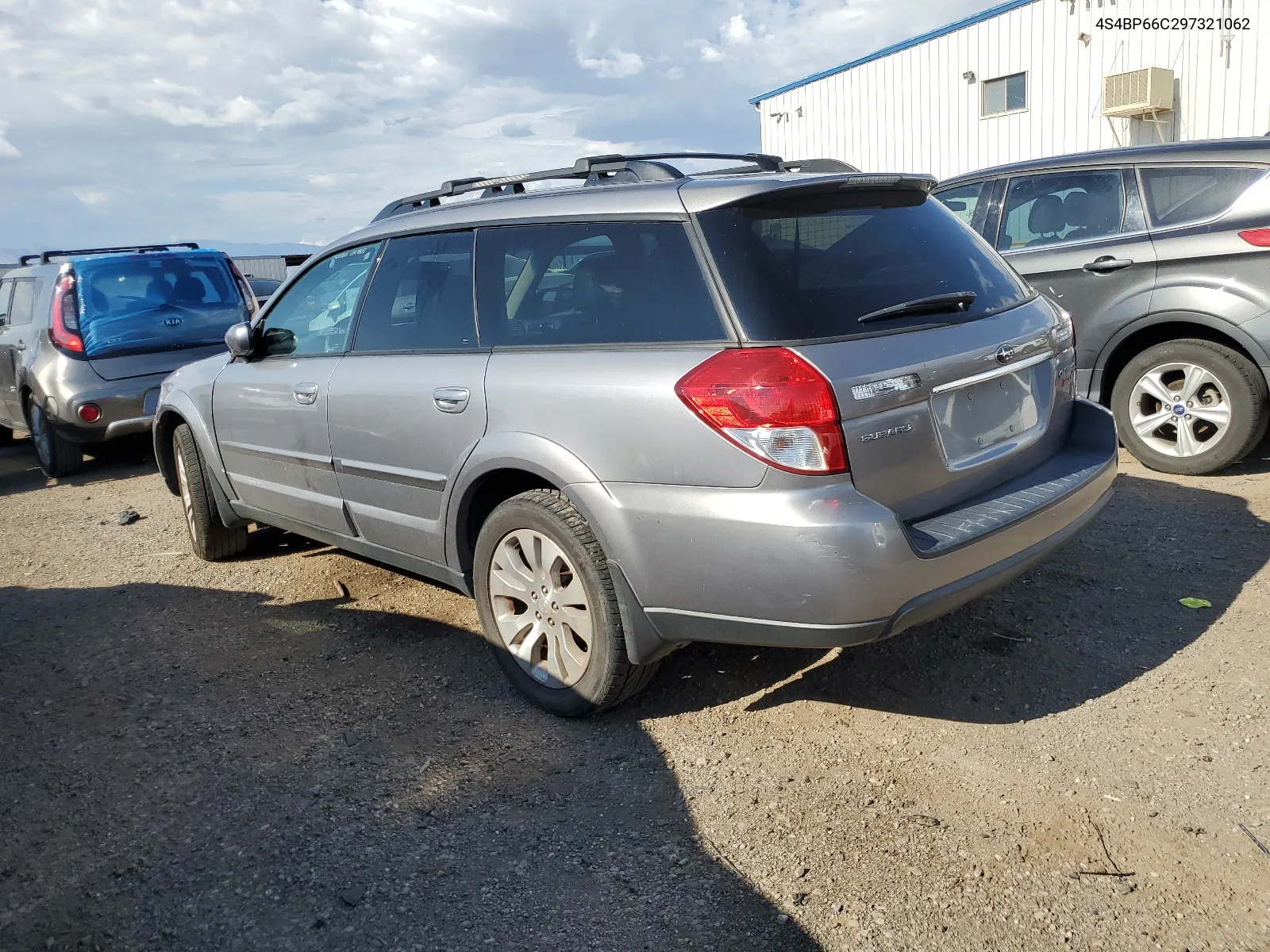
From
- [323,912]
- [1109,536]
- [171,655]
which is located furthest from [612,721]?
[1109,536]

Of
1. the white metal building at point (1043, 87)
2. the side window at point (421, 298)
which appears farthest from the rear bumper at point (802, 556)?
the white metal building at point (1043, 87)

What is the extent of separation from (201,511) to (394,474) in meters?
2.17

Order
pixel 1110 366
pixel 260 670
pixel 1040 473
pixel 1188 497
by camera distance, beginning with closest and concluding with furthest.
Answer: pixel 1040 473 → pixel 260 670 → pixel 1188 497 → pixel 1110 366

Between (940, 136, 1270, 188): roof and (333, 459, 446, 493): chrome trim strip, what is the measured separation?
4.45 metres

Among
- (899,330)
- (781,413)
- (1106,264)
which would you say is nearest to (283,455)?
(781,413)

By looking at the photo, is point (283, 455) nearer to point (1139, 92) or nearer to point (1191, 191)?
point (1191, 191)

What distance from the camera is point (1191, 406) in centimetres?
564

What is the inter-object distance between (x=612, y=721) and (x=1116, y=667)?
5.77ft

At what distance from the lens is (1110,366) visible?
234 inches

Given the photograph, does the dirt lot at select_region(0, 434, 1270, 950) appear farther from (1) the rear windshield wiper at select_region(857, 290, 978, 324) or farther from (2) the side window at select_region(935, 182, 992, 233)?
(2) the side window at select_region(935, 182, 992, 233)

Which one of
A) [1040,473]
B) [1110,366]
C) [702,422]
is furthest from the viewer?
[1110,366]

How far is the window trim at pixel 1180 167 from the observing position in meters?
5.40

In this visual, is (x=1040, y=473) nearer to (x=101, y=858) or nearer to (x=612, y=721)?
(x=612, y=721)

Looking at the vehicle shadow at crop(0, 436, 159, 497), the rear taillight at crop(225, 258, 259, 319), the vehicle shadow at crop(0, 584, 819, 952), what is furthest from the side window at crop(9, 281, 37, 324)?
the vehicle shadow at crop(0, 584, 819, 952)
